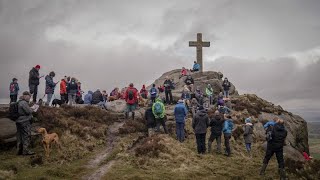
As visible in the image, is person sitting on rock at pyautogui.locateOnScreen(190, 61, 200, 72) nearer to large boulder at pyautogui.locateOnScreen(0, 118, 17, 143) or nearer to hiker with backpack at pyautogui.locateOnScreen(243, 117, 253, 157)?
hiker with backpack at pyautogui.locateOnScreen(243, 117, 253, 157)

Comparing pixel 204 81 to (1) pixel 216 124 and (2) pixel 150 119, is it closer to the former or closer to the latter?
(2) pixel 150 119

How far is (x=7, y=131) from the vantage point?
20141mm

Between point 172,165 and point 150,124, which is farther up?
point 150,124

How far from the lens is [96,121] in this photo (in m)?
25.9

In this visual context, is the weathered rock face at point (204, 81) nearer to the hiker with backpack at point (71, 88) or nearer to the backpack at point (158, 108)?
the hiker with backpack at point (71, 88)

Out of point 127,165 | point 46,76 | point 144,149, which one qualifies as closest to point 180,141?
point 144,149

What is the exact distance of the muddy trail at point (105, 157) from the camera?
15.7 metres

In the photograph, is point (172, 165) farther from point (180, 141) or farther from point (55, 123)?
point (55, 123)

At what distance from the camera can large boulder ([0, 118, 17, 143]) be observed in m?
19.6

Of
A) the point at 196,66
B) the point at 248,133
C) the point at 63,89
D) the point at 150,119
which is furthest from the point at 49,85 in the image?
the point at 196,66

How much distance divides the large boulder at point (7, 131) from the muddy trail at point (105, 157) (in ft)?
17.3

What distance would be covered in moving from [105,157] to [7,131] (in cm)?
628

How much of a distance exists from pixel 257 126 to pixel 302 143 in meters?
5.91

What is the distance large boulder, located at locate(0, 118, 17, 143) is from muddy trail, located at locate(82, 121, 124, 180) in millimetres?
5285
